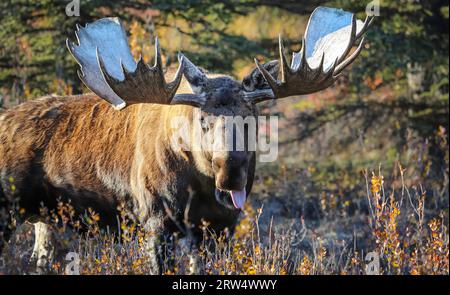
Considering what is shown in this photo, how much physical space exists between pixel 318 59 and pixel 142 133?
178cm

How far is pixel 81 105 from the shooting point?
8141 mm

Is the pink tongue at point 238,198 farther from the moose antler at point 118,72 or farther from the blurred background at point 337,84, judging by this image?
the blurred background at point 337,84

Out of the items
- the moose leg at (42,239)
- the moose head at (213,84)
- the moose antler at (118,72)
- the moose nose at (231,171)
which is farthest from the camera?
the moose leg at (42,239)

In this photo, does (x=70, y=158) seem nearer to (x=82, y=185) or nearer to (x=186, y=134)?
(x=82, y=185)

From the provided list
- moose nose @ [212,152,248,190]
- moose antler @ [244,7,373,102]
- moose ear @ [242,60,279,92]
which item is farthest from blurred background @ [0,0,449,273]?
moose nose @ [212,152,248,190]

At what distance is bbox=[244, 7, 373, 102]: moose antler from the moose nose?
0.62 meters

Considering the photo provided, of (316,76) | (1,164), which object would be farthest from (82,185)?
(316,76)

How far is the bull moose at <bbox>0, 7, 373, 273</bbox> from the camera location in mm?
7020

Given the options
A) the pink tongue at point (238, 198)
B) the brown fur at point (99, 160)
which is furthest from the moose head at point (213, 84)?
the brown fur at point (99, 160)

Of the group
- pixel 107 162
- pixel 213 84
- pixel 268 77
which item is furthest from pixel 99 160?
pixel 268 77

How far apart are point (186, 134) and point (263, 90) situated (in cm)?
74

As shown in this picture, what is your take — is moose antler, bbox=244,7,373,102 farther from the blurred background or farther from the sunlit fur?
the blurred background

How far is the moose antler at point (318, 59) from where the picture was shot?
7.18 meters

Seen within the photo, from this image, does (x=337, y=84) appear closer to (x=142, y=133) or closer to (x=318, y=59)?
(x=318, y=59)
